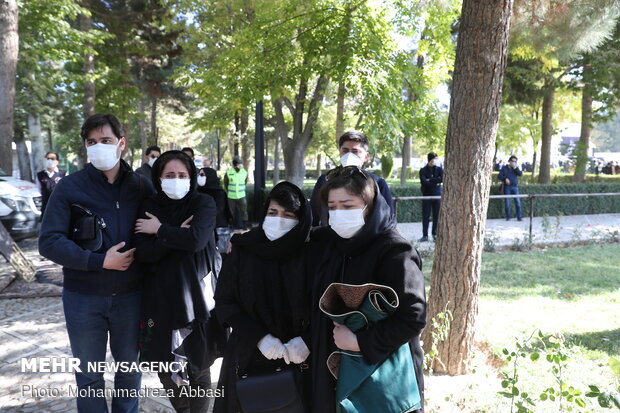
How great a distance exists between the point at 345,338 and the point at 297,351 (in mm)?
317

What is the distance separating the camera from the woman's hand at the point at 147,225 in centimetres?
284

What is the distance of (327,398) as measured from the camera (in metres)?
2.22

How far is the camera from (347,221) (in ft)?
7.48

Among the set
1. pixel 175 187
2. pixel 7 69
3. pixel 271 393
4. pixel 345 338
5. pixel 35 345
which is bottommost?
pixel 35 345

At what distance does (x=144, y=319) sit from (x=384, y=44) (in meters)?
8.71

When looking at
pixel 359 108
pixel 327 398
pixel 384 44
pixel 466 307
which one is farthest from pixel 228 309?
pixel 384 44

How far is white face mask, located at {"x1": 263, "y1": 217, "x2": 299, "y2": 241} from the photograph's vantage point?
2488mm

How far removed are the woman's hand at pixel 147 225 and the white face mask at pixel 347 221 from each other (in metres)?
1.16

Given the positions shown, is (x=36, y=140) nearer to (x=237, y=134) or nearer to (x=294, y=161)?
(x=237, y=134)

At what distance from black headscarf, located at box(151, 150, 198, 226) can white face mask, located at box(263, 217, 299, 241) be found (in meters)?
0.81

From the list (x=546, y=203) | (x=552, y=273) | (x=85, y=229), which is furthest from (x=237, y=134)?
(x=85, y=229)

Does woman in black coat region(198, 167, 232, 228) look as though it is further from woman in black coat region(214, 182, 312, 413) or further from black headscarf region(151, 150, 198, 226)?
woman in black coat region(214, 182, 312, 413)

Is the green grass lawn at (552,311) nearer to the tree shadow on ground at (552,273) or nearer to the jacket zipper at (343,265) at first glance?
the tree shadow on ground at (552,273)

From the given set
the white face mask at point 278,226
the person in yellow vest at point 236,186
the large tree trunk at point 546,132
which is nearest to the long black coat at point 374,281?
the white face mask at point 278,226
